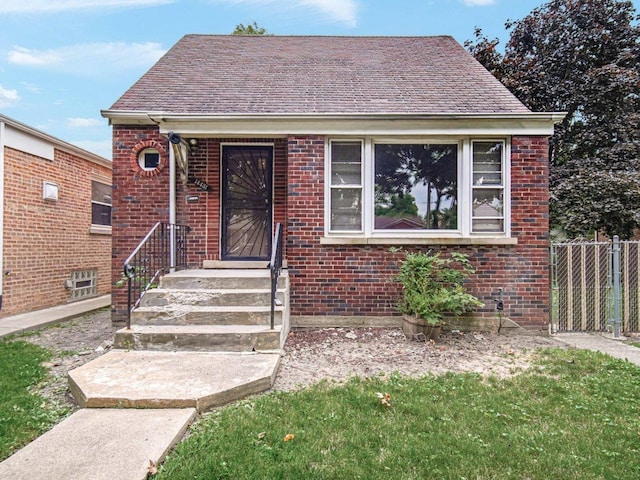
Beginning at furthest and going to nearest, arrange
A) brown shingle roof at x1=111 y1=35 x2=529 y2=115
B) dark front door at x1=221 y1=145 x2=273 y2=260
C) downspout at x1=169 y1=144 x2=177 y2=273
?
dark front door at x1=221 y1=145 x2=273 y2=260, brown shingle roof at x1=111 y1=35 x2=529 y2=115, downspout at x1=169 y1=144 x2=177 y2=273

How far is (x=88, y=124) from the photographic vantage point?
17359 millimetres

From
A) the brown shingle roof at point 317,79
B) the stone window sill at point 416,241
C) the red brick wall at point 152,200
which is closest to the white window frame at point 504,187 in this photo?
the stone window sill at point 416,241

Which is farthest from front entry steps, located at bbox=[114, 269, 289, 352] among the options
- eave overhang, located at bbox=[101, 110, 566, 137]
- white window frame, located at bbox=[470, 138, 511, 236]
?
white window frame, located at bbox=[470, 138, 511, 236]

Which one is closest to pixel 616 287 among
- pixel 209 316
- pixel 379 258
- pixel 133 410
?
pixel 379 258

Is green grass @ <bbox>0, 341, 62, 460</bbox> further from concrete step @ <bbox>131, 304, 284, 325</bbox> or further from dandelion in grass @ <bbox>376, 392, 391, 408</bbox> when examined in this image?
dandelion in grass @ <bbox>376, 392, 391, 408</bbox>

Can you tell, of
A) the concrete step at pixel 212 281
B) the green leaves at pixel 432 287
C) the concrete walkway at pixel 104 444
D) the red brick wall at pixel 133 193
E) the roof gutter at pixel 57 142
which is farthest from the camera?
the roof gutter at pixel 57 142

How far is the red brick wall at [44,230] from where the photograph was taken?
22.3 ft

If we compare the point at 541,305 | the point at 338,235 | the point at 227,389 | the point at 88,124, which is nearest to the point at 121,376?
the point at 227,389

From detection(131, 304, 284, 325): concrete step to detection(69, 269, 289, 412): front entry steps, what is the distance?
0.04ft

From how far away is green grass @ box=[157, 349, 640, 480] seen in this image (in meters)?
2.22

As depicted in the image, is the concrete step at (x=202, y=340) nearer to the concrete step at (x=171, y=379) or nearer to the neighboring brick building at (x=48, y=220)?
the concrete step at (x=171, y=379)

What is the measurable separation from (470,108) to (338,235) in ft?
9.83

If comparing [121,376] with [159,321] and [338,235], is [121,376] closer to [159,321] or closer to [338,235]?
[159,321]

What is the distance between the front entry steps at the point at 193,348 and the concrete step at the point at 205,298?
0.01m
